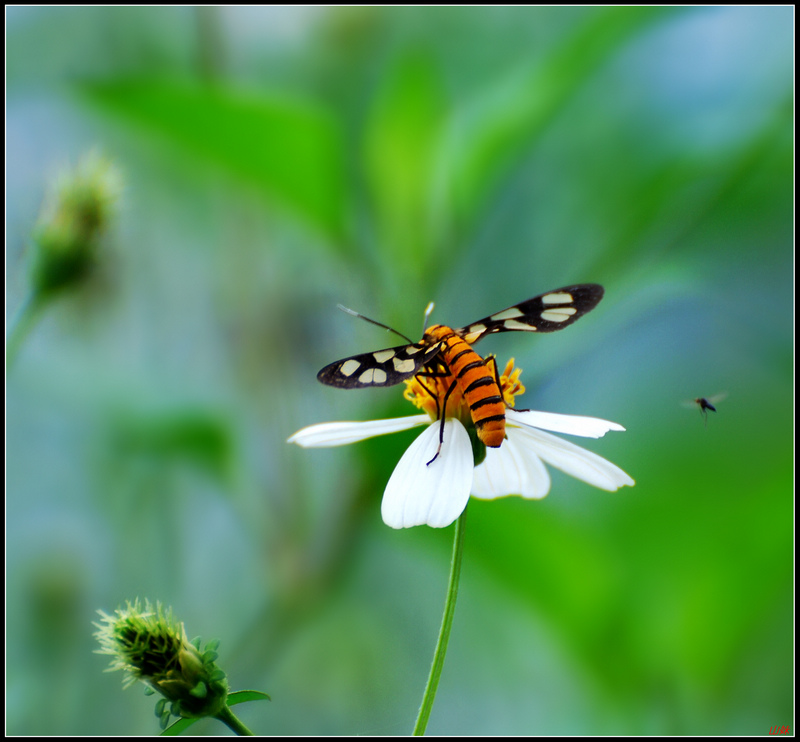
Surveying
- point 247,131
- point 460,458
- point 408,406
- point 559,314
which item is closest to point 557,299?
point 559,314

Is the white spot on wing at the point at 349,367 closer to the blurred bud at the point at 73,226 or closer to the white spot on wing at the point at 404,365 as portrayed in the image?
the white spot on wing at the point at 404,365

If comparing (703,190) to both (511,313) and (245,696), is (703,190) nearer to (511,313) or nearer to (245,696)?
(511,313)

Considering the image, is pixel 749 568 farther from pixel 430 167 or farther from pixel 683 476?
pixel 430 167

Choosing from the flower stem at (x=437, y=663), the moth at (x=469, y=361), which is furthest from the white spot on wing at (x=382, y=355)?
the flower stem at (x=437, y=663)

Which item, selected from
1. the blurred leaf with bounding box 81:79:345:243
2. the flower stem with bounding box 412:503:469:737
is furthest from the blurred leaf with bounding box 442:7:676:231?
the flower stem with bounding box 412:503:469:737

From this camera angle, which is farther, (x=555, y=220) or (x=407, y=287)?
(x=555, y=220)

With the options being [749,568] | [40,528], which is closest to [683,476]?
[749,568]

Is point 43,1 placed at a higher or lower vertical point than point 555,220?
higher
